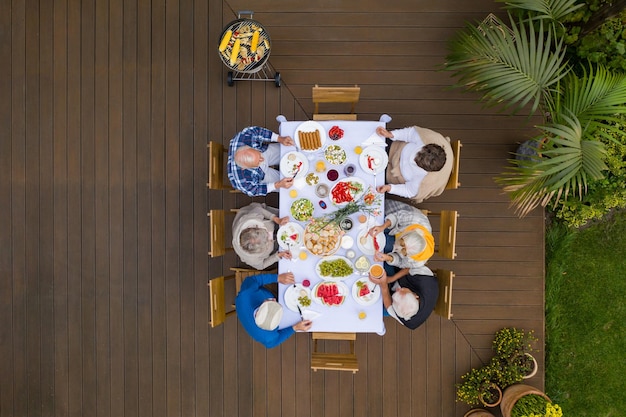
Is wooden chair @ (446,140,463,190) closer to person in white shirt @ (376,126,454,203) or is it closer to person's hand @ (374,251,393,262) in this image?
person in white shirt @ (376,126,454,203)

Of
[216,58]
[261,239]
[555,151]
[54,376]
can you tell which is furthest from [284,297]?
[54,376]

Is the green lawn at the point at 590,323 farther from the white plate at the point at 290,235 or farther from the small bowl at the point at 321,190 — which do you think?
the white plate at the point at 290,235

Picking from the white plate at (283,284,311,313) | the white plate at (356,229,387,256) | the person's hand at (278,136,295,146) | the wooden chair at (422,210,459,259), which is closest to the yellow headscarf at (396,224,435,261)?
the white plate at (356,229,387,256)

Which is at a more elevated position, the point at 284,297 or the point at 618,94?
the point at 618,94

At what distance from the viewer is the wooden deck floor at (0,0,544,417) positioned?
4.05 m

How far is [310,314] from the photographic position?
10.8 ft

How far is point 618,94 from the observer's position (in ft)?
9.54

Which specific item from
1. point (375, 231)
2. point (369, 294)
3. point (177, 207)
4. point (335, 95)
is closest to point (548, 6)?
point (335, 95)

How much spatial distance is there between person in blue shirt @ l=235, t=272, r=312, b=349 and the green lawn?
2575mm

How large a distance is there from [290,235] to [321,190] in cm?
43

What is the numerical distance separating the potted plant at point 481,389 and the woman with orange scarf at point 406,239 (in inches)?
52.2

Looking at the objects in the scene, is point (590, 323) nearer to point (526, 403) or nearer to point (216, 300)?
point (526, 403)

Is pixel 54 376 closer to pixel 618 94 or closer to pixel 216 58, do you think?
pixel 216 58

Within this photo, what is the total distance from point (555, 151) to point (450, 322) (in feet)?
6.42
